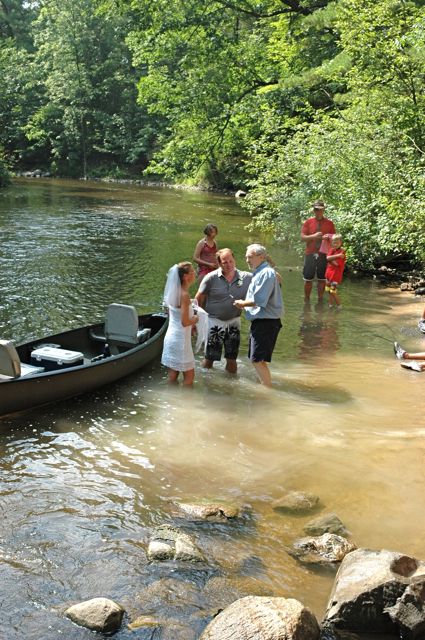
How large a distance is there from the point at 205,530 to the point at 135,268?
36.2ft

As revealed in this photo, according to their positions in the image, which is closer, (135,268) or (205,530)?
(205,530)

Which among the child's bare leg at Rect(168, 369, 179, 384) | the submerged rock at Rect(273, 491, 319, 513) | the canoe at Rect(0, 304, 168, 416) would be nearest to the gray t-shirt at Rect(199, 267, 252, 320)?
the child's bare leg at Rect(168, 369, 179, 384)

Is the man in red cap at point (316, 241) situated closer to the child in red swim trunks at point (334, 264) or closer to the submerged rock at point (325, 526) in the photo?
the child in red swim trunks at point (334, 264)

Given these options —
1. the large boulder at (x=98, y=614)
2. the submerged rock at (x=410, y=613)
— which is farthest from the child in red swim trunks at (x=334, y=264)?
the large boulder at (x=98, y=614)

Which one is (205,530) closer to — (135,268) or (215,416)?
(215,416)

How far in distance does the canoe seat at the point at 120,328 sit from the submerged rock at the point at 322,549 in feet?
15.0

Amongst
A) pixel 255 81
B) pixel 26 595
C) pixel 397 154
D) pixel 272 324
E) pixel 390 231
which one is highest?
pixel 255 81

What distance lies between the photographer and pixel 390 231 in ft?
43.4

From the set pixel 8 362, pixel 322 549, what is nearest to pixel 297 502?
pixel 322 549

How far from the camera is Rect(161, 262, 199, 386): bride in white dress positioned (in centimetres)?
749

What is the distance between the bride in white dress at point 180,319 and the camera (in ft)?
24.6

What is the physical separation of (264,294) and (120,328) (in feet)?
7.73

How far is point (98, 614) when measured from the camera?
4125mm

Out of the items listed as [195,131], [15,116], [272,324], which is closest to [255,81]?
[195,131]
